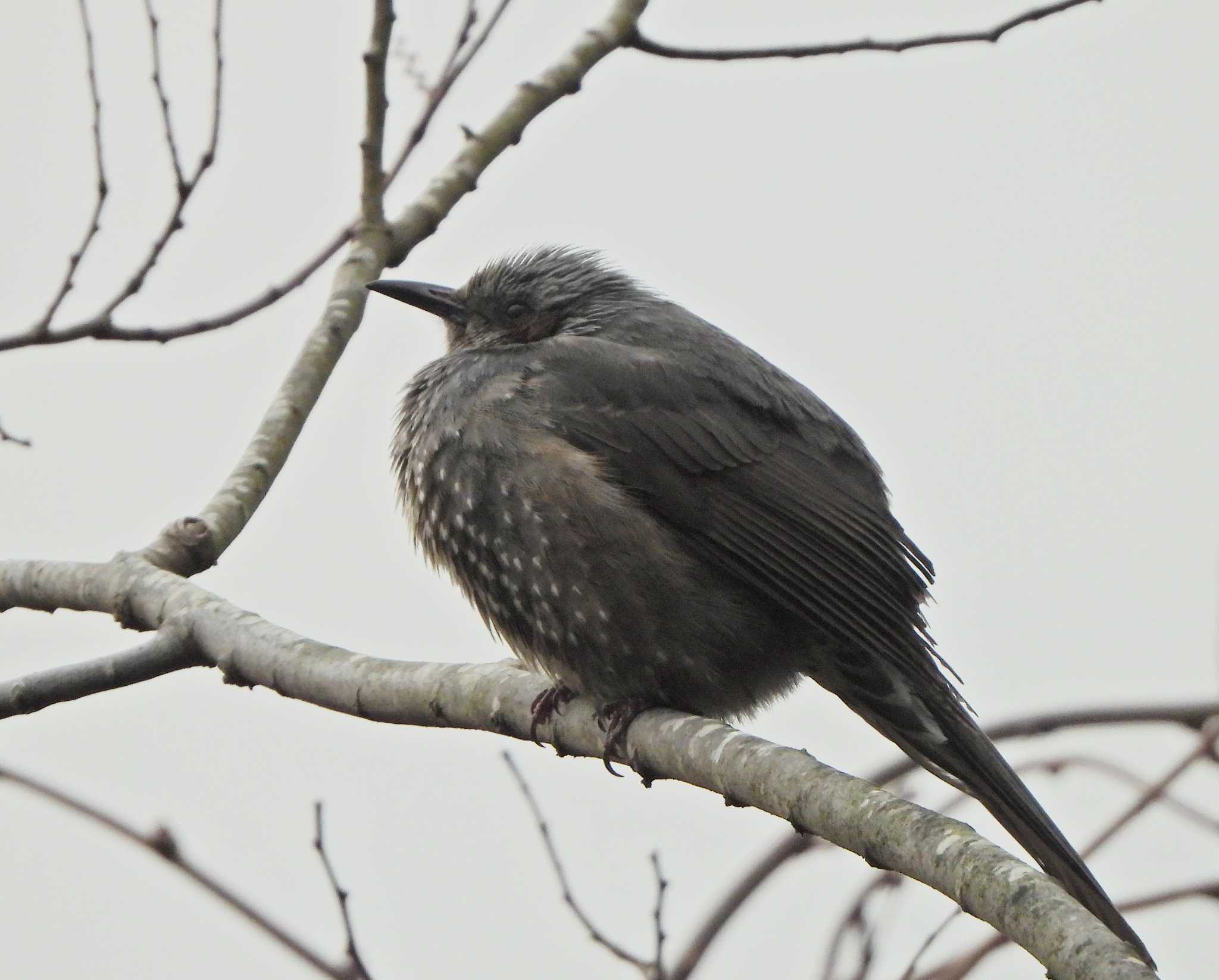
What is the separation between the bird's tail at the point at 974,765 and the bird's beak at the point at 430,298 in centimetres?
187

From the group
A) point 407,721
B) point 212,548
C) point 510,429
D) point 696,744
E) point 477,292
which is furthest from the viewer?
point 477,292

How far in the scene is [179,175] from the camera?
432 cm

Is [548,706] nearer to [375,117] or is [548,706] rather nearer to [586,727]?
[586,727]

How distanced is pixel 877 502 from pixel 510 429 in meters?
1.15

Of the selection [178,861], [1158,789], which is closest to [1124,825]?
[1158,789]

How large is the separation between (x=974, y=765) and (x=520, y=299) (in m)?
2.25

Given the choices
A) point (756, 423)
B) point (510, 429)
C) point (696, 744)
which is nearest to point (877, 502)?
point (756, 423)

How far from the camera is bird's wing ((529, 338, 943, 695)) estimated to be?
173 inches

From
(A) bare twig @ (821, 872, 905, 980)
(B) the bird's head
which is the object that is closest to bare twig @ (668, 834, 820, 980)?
(A) bare twig @ (821, 872, 905, 980)

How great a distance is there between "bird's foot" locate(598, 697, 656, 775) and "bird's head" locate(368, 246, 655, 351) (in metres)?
1.54

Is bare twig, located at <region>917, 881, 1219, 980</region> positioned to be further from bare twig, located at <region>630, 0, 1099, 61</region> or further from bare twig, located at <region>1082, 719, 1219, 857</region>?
bare twig, located at <region>630, 0, 1099, 61</region>

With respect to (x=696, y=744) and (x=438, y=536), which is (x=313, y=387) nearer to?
(x=438, y=536)

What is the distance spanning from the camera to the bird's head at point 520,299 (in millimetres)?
5395

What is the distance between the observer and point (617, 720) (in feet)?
13.6
